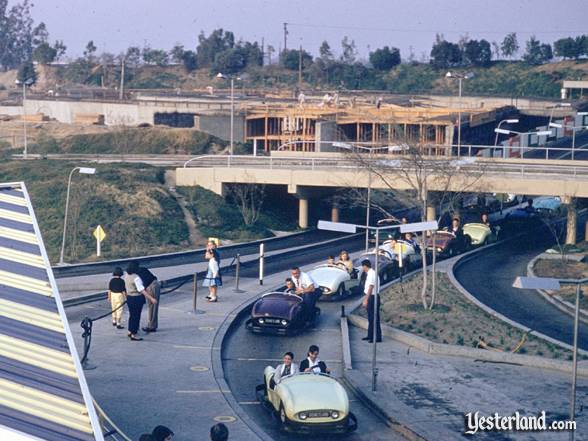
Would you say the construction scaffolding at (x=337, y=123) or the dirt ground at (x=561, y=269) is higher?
the construction scaffolding at (x=337, y=123)

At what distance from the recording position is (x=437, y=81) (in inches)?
5266

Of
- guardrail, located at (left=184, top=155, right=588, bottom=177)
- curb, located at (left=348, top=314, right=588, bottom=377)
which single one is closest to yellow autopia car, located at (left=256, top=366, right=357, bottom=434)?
curb, located at (left=348, top=314, right=588, bottom=377)

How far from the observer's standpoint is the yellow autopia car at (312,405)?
1722cm

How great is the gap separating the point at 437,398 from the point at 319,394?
331 centimetres

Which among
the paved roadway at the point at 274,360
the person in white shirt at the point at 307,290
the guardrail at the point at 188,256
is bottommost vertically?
the guardrail at the point at 188,256

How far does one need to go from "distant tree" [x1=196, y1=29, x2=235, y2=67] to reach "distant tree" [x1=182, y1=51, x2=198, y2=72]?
1.70 meters

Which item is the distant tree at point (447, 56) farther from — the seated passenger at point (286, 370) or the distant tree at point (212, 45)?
the seated passenger at point (286, 370)

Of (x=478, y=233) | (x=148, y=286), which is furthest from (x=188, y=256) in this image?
(x=148, y=286)

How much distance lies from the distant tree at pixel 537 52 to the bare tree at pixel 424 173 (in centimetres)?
10908

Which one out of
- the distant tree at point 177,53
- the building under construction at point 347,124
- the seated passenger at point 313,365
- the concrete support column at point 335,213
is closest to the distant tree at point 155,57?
the distant tree at point 177,53

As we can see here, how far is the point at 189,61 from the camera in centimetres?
15662

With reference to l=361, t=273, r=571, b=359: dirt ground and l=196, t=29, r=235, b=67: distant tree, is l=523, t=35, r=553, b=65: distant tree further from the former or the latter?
l=361, t=273, r=571, b=359: dirt ground

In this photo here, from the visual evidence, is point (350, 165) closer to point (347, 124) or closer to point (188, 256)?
point (188, 256)

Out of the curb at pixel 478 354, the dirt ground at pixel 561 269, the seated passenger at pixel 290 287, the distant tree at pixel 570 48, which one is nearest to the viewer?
the curb at pixel 478 354
